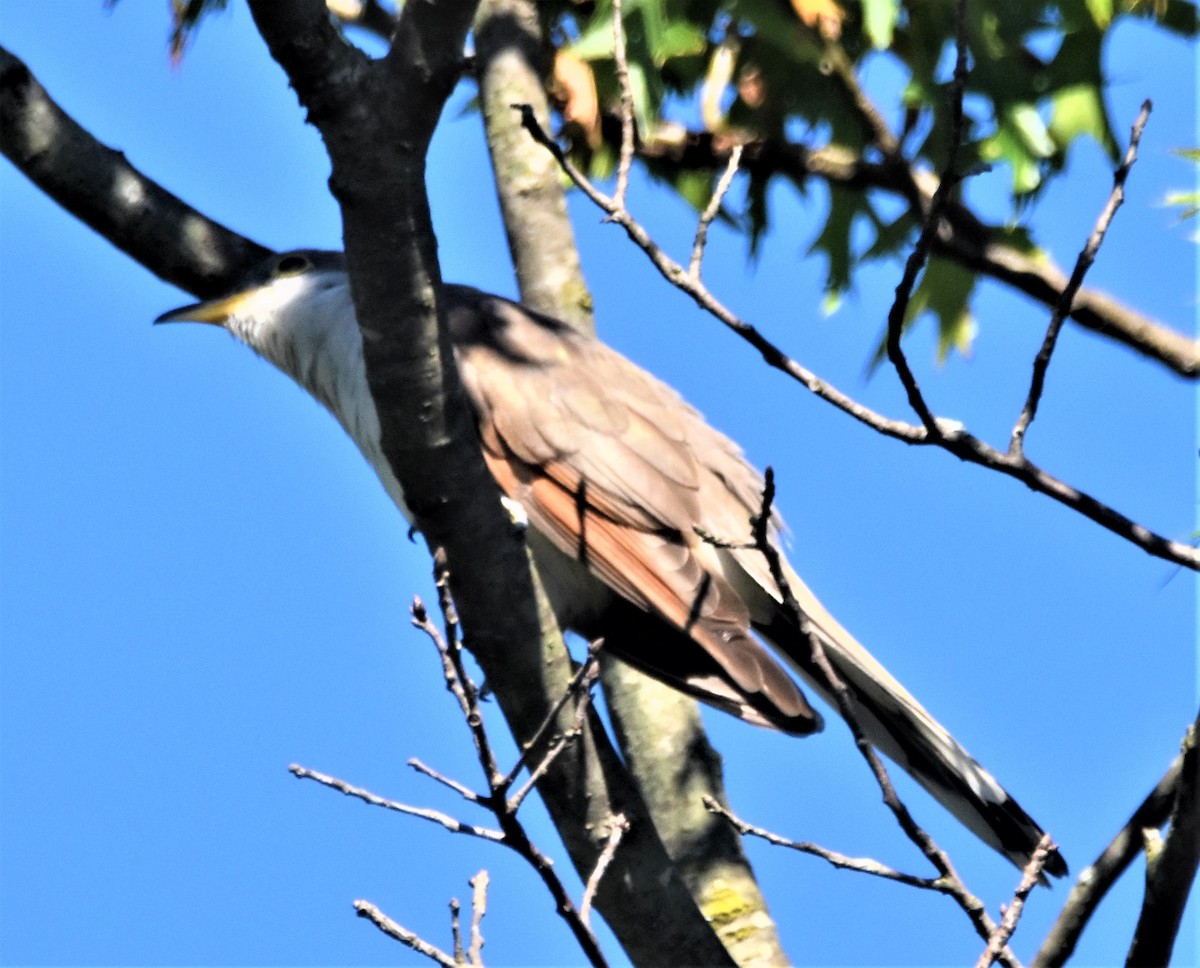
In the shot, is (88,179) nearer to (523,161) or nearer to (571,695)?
(523,161)

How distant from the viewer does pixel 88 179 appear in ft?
12.1

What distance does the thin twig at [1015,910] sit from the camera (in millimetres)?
2280

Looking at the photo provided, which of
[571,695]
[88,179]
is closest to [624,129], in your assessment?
[571,695]

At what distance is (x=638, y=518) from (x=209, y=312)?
5.21 ft

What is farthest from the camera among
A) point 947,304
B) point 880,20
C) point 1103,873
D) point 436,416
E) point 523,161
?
point 947,304

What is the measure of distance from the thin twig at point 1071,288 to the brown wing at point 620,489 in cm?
143

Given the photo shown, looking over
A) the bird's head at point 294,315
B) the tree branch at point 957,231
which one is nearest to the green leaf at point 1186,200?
the tree branch at point 957,231

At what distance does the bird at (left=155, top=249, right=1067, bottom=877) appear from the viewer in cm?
370

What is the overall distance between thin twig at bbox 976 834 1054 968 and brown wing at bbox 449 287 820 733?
1.23 meters

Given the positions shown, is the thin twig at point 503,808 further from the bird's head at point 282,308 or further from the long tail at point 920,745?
the bird's head at point 282,308

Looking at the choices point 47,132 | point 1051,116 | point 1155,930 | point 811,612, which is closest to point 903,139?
point 1051,116

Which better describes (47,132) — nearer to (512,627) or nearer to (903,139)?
(512,627)

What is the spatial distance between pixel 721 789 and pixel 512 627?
3.88ft

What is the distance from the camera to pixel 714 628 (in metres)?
3.74
